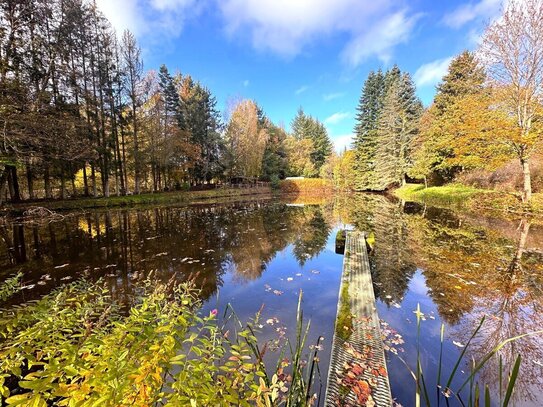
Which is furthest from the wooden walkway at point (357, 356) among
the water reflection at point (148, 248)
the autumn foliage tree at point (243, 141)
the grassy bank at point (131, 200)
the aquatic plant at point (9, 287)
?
the autumn foliage tree at point (243, 141)

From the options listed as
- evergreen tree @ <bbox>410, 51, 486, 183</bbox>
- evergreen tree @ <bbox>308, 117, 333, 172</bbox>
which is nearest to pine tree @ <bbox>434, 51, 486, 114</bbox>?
evergreen tree @ <bbox>410, 51, 486, 183</bbox>

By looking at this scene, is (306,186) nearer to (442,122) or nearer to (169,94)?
(442,122)

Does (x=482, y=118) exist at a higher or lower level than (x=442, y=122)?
lower

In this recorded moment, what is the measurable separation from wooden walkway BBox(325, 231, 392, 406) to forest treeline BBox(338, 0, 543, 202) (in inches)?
534

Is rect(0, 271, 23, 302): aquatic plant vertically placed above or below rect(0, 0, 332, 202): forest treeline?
below

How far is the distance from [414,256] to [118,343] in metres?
7.68

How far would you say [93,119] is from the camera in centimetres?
1962

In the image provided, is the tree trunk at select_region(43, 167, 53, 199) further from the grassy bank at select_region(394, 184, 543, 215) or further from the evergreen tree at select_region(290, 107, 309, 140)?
the evergreen tree at select_region(290, 107, 309, 140)

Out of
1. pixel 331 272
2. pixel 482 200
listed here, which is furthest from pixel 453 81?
pixel 331 272

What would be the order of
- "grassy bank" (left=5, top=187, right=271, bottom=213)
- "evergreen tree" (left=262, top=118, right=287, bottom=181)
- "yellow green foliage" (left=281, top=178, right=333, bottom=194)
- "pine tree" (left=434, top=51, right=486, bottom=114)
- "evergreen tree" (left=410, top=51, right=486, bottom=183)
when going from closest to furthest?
"grassy bank" (left=5, top=187, right=271, bottom=213)
"evergreen tree" (left=410, top=51, right=486, bottom=183)
"pine tree" (left=434, top=51, right=486, bottom=114)
"evergreen tree" (left=262, top=118, right=287, bottom=181)
"yellow green foliage" (left=281, top=178, right=333, bottom=194)

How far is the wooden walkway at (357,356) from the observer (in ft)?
7.68

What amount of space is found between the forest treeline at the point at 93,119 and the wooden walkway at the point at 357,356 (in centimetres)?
1053

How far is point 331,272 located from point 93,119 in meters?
21.8

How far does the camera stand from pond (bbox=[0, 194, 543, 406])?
3.56 metres
